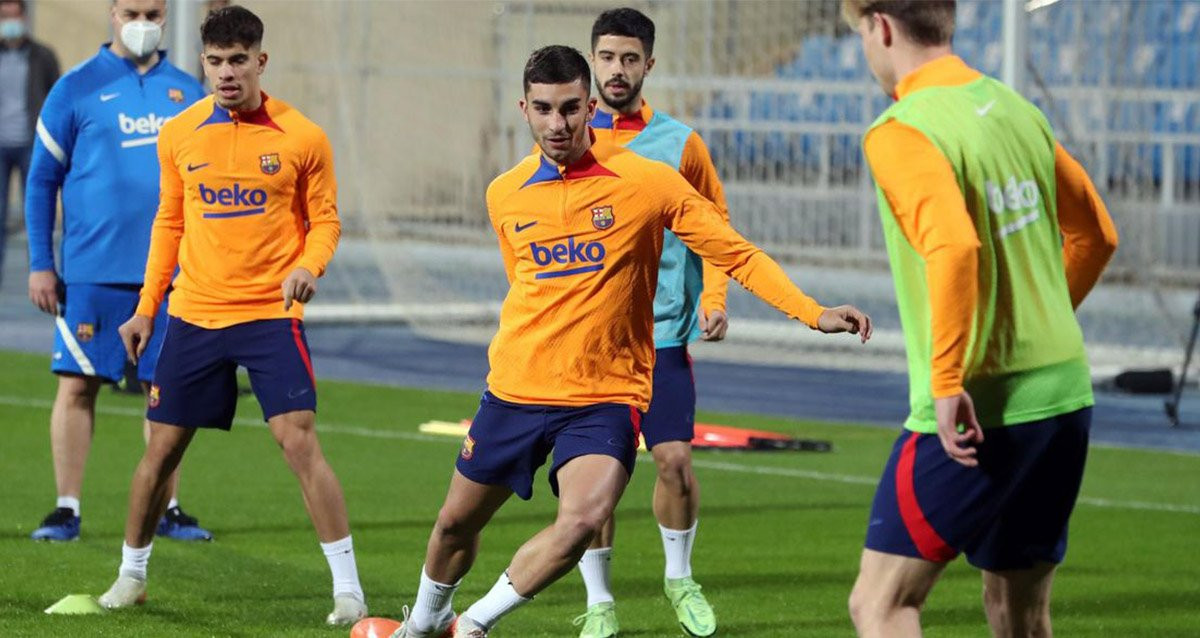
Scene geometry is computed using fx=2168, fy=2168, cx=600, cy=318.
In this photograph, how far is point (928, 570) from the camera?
434cm

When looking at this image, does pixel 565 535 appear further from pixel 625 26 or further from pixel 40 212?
Answer: pixel 40 212

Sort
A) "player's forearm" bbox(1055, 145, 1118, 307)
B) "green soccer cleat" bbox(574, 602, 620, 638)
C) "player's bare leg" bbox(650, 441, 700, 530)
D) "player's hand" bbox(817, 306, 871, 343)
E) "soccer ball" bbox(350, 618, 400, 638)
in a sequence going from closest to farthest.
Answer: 1. "player's forearm" bbox(1055, 145, 1118, 307)
2. "player's hand" bbox(817, 306, 871, 343)
3. "soccer ball" bbox(350, 618, 400, 638)
4. "green soccer cleat" bbox(574, 602, 620, 638)
5. "player's bare leg" bbox(650, 441, 700, 530)

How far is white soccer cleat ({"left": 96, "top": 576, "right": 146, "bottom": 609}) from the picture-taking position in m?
6.76

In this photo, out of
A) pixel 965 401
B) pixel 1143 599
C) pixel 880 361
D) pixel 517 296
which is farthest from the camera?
pixel 880 361

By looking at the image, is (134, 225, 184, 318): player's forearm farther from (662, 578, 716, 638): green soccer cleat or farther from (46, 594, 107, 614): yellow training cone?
(662, 578, 716, 638): green soccer cleat

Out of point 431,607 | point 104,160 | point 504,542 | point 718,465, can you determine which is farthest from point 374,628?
point 718,465

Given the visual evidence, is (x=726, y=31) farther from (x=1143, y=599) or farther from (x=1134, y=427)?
(x=1143, y=599)

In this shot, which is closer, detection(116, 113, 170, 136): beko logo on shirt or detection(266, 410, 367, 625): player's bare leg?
detection(266, 410, 367, 625): player's bare leg

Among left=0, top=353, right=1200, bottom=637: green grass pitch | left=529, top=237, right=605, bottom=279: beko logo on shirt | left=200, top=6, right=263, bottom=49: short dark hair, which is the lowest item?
left=0, top=353, right=1200, bottom=637: green grass pitch

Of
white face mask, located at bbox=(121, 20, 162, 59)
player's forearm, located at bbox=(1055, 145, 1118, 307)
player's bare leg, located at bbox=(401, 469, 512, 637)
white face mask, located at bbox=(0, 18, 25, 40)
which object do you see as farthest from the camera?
white face mask, located at bbox=(0, 18, 25, 40)

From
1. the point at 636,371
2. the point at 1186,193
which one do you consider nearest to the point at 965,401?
the point at 636,371

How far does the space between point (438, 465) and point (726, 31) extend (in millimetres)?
7520

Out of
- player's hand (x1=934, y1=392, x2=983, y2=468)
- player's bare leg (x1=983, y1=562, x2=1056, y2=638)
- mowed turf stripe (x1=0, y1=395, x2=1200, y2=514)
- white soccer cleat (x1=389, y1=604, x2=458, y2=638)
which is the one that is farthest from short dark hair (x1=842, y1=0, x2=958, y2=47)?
mowed turf stripe (x1=0, y1=395, x2=1200, y2=514)

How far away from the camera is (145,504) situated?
673cm
